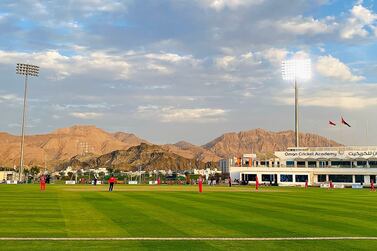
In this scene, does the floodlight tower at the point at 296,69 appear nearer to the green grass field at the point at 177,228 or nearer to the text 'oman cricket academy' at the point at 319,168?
the text 'oman cricket academy' at the point at 319,168

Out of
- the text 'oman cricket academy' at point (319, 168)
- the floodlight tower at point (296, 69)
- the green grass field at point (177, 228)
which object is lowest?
the green grass field at point (177, 228)

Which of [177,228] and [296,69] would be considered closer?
[177,228]

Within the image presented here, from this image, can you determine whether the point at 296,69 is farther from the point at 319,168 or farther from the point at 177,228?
the point at 177,228

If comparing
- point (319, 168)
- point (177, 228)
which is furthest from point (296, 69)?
point (177, 228)

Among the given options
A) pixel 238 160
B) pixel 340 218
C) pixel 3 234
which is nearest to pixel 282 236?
pixel 340 218

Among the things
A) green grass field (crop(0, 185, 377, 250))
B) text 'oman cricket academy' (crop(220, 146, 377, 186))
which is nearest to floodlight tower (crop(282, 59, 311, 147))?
text 'oman cricket academy' (crop(220, 146, 377, 186))

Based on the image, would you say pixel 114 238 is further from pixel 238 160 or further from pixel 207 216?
pixel 238 160

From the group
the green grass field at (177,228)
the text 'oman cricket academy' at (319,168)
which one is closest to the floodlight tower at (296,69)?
the text 'oman cricket academy' at (319,168)

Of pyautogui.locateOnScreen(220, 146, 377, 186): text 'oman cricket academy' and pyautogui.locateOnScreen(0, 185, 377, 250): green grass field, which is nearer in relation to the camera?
pyautogui.locateOnScreen(0, 185, 377, 250): green grass field

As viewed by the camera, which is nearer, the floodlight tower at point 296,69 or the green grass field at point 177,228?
the green grass field at point 177,228

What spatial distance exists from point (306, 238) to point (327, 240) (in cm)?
73

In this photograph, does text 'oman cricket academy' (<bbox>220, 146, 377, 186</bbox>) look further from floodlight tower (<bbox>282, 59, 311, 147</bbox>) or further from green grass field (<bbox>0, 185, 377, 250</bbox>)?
green grass field (<bbox>0, 185, 377, 250</bbox>)

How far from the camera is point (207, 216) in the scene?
23141 millimetres

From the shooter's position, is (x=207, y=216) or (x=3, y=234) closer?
(x=3, y=234)
